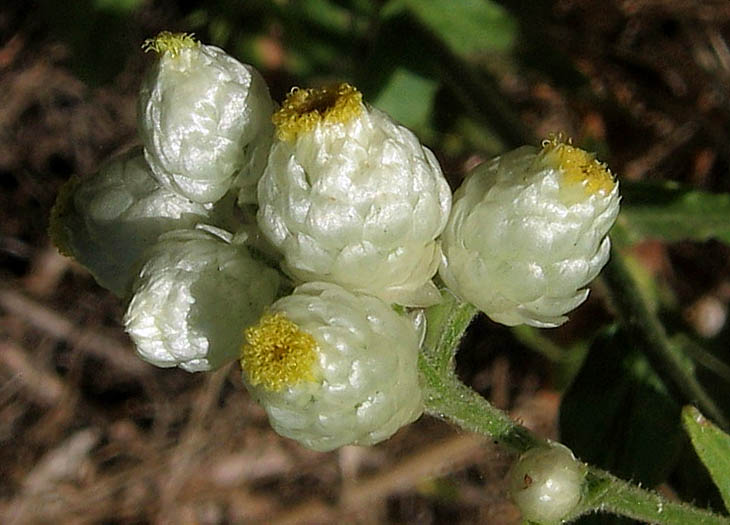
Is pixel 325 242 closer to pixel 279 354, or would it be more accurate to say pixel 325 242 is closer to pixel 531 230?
pixel 279 354

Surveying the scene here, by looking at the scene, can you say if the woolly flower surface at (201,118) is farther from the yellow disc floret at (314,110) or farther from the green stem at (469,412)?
the green stem at (469,412)

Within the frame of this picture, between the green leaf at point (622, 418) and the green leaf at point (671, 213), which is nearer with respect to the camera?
the green leaf at point (622, 418)

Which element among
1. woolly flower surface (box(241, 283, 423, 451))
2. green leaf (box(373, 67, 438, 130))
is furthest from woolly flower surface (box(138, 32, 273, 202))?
green leaf (box(373, 67, 438, 130))

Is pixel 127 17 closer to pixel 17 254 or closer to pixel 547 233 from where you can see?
pixel 17 254

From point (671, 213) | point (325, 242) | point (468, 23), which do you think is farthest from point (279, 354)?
point (468, 23)

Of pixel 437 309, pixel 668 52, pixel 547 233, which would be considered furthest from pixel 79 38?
pixel 668 52

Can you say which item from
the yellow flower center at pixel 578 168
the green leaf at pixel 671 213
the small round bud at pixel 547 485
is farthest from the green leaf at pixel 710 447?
the green leaf at pixel 671 213

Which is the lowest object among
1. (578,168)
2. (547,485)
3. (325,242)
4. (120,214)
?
(120,214)
